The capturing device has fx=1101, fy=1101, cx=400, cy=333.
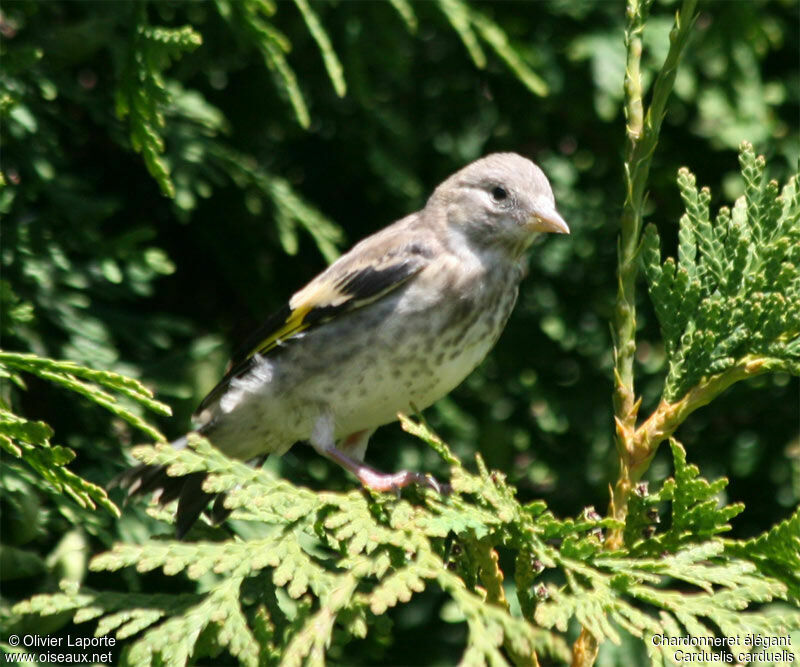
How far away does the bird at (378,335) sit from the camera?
126 inches

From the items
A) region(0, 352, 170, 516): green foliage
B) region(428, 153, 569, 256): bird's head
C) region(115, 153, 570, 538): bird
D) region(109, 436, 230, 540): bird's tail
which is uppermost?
region(428, 153, 569, 256): bird's head

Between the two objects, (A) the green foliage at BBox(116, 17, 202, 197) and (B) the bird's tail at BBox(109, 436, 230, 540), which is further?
(B) the bird's tail at BBox(109, 436, 230, 540)

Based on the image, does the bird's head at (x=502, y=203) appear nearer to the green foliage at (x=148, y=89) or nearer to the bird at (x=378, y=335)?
the bird at (x=378, y=335)

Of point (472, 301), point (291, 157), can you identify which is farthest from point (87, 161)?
point (472, 301)

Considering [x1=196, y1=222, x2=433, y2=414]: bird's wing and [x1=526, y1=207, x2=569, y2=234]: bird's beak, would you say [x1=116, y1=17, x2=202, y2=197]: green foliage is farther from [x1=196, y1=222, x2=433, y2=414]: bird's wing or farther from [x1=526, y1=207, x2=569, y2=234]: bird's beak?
[x1=526, y1=207, x2=569, y2=234]: bird's beak

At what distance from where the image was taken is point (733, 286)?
2.38 m

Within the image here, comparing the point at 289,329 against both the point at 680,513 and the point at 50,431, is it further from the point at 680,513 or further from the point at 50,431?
the point at 680,513

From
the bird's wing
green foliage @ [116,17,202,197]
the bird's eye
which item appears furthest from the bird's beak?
green foliage @ [116,17,202,197]

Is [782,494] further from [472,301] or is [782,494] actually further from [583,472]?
[472,301]

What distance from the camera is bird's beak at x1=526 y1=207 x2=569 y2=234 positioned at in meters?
3.27

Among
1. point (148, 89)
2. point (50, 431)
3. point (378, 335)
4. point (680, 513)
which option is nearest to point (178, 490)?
point (378, 335)

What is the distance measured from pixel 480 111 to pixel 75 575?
2.32m

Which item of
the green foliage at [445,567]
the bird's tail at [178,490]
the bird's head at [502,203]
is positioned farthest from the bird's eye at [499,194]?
the green foliage at [445,567]

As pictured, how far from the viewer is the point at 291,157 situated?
13.2ft
